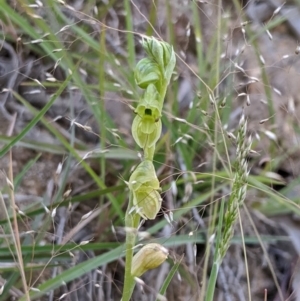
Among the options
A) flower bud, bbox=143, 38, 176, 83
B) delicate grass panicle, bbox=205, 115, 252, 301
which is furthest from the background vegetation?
flower bud, bbox=143, 38, 176, 83

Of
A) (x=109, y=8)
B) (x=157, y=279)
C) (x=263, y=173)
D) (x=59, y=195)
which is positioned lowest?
(x=157, y=279)

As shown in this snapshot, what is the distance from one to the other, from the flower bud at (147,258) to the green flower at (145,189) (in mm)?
59

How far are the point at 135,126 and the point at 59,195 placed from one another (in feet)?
2.08

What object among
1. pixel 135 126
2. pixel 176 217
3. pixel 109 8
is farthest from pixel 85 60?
pixel 135 126

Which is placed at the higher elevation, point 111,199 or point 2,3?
point 2,3

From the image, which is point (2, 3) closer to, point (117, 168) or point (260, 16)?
point (117, 168)

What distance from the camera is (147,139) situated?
2.77ft

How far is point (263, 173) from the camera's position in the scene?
5.31ft

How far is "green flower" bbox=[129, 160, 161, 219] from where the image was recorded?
0.84 metres

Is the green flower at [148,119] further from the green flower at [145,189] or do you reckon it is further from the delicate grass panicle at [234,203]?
the delicate grass panicle at [234,203]

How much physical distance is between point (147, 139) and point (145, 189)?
0.24 feet

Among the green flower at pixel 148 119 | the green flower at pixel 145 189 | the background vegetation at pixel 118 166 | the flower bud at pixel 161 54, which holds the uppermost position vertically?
the flower bud at pixel 161 54

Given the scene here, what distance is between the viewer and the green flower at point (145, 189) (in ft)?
2.77

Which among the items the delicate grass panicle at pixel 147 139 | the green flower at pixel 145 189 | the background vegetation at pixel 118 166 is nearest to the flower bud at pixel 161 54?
the delicate grass panicle at pixel 147 139
